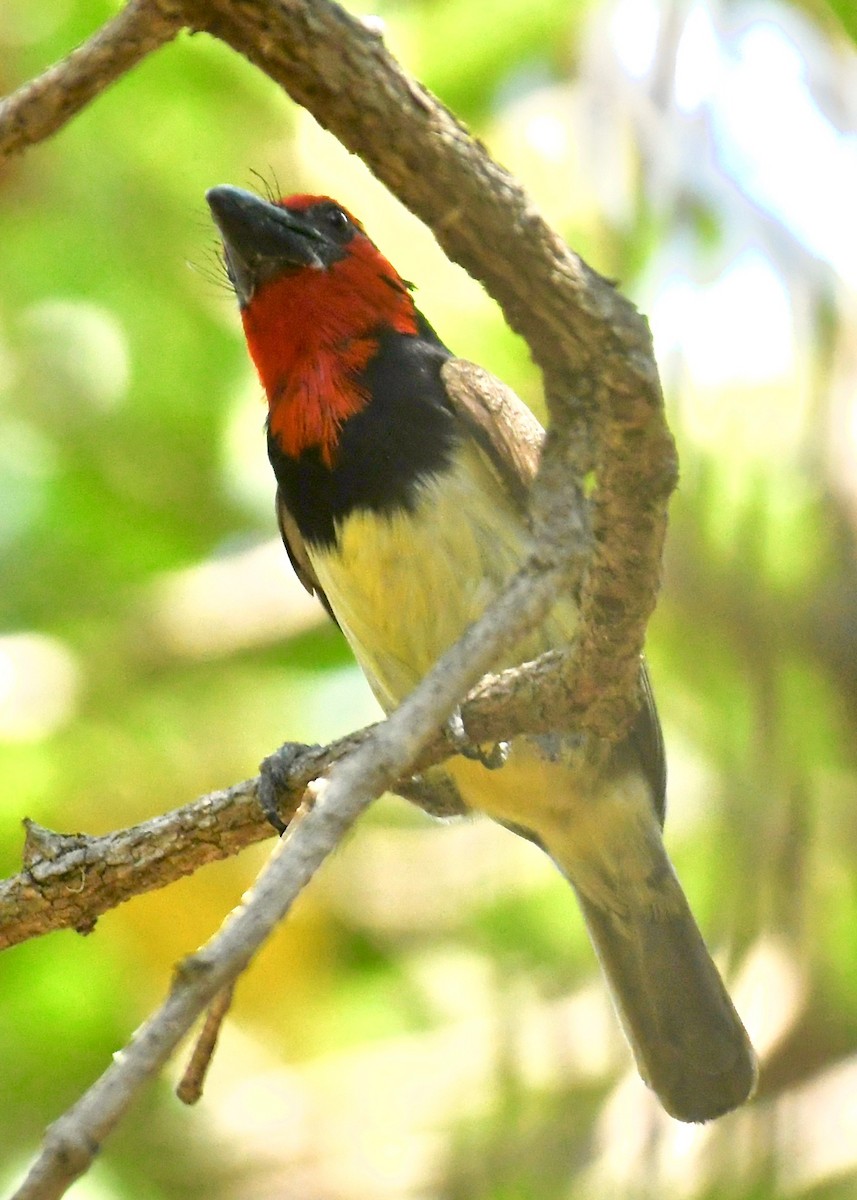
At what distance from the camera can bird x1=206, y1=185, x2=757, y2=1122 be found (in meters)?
3.19

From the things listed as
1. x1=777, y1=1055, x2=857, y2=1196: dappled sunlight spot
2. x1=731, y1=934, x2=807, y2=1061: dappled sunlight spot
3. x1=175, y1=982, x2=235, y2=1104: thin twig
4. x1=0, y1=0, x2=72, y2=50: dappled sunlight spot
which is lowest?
x1=777, y1=1055, x2=857, y2=1196: dappled sunlight spot

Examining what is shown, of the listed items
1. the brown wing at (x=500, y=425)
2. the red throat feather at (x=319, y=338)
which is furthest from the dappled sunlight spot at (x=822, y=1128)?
the red throat feather at (x=319, y=338)

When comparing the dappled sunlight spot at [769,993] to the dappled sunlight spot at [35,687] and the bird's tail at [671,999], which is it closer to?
the bird's tail at [671,999]

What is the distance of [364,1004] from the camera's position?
15.9 feet

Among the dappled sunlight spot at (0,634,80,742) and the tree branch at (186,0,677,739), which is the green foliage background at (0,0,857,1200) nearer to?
the dappled sunlight spot at (0,634,80,742)

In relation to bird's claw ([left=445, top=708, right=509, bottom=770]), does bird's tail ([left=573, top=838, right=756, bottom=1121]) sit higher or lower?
lower

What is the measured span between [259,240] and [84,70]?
1.57m

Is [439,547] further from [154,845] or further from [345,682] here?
[345,682]

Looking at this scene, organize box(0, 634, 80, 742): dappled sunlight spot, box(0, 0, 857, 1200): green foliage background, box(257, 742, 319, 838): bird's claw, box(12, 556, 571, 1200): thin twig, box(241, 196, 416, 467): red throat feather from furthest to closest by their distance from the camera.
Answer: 1. box(0, 634, 80, 742): dappled sunlight spot
2. box(0, 0, 857, 1200): green foliage background
3. box(241, 196, 416, 467): red throat feather
4. box(257, 742, 319, 838): bird's claw
5. box(12, 556, 571, 1200): thin twig

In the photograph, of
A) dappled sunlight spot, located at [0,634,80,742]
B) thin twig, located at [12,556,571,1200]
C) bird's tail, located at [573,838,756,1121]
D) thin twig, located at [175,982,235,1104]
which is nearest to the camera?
thin twig, located at [12,556,571,1200]

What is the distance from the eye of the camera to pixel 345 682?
16.4ft

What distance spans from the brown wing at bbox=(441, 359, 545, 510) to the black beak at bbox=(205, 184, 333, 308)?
0.49 meters

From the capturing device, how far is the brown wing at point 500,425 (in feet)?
10.6

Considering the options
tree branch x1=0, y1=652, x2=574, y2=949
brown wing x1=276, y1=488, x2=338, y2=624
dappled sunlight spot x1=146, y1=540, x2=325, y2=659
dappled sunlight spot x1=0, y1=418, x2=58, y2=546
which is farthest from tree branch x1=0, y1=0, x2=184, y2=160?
dappled sunlight spot x1=0, y1=418, x2=58, y2=546
